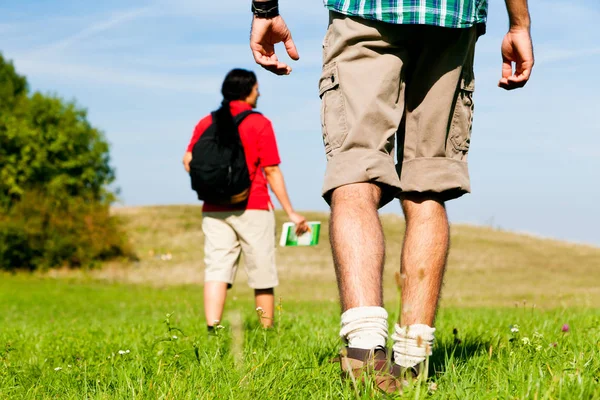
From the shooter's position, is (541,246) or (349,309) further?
(541,246)

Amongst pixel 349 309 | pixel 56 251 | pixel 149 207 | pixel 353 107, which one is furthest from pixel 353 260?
pixel 149 207

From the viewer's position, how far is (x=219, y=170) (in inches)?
243

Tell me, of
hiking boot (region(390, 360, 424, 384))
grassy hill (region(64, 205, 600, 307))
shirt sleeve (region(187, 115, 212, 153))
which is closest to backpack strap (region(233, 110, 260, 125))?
shirt sleeve (region(187, 115, 212, 153))

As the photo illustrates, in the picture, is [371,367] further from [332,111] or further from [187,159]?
[187,159]

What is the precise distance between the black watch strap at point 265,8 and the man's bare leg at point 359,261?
2.91ft

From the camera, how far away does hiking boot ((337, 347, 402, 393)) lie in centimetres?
251

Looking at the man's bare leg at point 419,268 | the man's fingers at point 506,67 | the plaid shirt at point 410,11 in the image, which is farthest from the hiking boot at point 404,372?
the man's fingers at point 506,67

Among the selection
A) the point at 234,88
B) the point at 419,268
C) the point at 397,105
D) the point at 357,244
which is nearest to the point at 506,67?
the point at 397,105

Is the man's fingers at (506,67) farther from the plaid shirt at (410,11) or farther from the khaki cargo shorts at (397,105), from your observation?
the plaid shirt at (410,11)

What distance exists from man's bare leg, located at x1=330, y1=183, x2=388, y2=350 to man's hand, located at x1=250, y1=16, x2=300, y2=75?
761 millimetres

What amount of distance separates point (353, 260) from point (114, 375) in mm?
1378

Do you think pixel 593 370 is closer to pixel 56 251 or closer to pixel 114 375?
pixel 114 375

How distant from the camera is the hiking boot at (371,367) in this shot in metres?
2.51

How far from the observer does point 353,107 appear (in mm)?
2859
